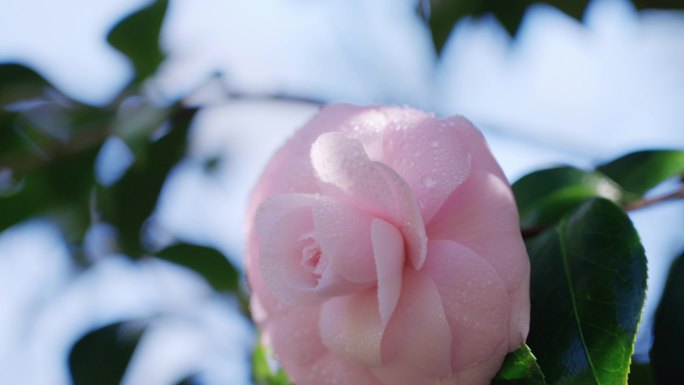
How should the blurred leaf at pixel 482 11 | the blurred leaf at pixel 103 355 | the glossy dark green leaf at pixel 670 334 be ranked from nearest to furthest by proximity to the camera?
the glossy dark green leaf at pixel 670 334 → the blurred leaf at pixel 103 355 → the blurred leaf at pixel 482 11

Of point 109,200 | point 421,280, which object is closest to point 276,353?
point 421,280

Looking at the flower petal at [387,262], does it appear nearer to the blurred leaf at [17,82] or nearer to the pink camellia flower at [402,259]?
the pink camellia flower at [402,259]

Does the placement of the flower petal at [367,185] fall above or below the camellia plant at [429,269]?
above

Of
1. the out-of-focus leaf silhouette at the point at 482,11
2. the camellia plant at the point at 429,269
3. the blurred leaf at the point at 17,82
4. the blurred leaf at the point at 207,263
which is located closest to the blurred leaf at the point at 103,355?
the blurred leaf at the point at 207,263

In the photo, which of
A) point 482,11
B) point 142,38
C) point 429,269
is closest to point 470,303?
point 429,269

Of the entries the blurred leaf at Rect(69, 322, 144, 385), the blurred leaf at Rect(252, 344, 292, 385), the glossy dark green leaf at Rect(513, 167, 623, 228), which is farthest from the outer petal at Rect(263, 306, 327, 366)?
the blurred leaf at Rect(69, 322, 144, 385)

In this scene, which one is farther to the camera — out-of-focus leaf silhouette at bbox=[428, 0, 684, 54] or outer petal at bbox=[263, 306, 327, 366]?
out-of-focus leaf silhouette at bbox=[428, 0, 684, 54]

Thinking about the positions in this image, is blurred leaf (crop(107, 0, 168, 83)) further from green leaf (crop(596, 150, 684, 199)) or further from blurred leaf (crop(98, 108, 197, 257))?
green leaf (crop(596, 150, 684, 199))
